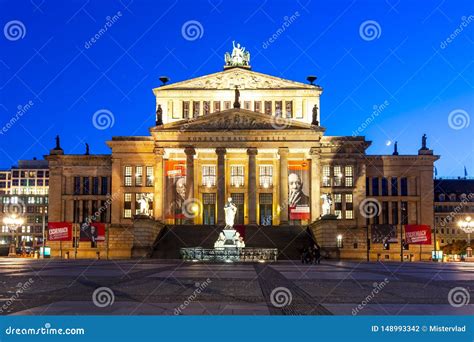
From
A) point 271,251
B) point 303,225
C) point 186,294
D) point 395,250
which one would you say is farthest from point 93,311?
point 395,250

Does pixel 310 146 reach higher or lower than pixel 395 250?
higher

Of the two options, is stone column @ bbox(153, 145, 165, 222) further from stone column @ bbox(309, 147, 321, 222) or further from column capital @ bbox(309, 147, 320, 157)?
stone column @ bbox(309, 147, 321, 222)

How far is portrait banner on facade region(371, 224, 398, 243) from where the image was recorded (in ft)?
261

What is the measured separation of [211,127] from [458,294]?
6144cm

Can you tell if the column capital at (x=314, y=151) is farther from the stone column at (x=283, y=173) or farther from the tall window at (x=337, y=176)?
the tall window at (x=337, y=176)

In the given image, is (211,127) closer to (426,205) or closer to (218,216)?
(218,216)

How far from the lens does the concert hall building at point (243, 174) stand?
8119cm

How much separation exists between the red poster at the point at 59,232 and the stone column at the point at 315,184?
1142 inches

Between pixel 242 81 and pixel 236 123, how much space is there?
412 inches

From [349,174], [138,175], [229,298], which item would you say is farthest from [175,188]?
[229,298]

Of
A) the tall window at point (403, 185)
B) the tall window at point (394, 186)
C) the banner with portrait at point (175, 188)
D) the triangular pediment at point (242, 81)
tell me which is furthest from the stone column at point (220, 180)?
the tall window at point (403, 185)

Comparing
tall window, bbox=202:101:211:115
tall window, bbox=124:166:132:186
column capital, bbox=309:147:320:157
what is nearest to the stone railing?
column capital, bbox=309:147:320:157

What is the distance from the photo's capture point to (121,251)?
3302 inches

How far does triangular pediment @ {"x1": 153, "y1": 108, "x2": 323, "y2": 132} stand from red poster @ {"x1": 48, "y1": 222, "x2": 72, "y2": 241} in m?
15.8
